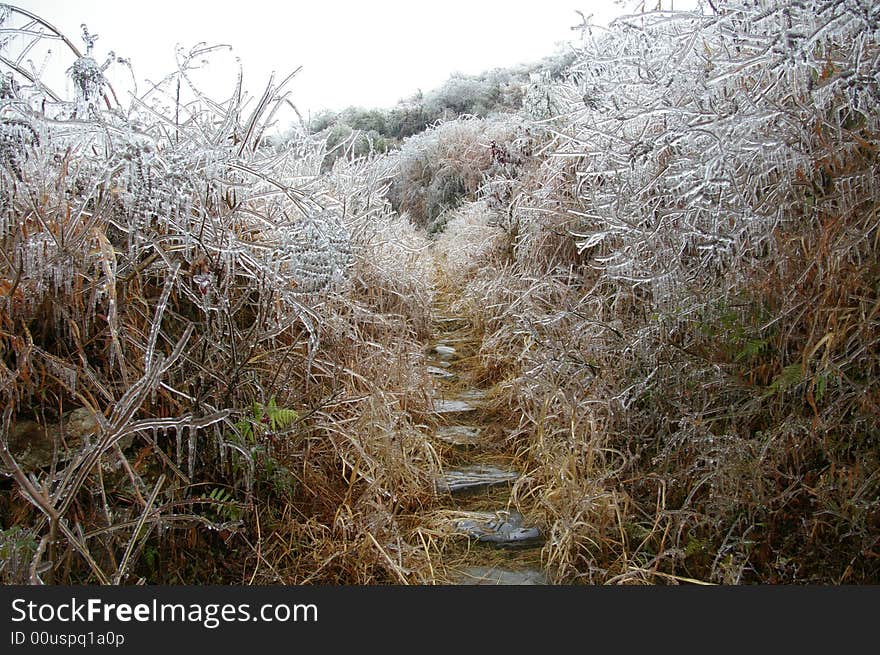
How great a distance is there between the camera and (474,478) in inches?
141

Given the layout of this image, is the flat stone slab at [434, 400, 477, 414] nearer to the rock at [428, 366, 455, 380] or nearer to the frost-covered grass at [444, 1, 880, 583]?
the rock at [428, 366, 455, 380]

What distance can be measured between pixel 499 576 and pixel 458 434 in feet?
4.39

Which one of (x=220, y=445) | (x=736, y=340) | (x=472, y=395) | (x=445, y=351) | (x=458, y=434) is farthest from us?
(x=445, y=351)

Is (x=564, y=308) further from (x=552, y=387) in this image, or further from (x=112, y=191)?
(x=112, y=191)

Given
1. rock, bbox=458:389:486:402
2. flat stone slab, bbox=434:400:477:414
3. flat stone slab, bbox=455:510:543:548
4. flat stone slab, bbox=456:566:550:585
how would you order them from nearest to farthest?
1. flat stone slab, bbox=456:566:550:585
2. flat stone slab, bbox=455:510:543:548
3. flat stone slab, bbox=434:400:477:414
4. rock, bbox=458:389:486:402

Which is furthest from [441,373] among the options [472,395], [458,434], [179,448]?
[179,448]

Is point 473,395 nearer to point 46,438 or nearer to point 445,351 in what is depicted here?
point 445,351

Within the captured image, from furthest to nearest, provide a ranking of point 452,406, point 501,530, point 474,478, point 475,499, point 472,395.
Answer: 1. point 472,395
2. point 452,406
3. point 474,478
4. point 475,499
5. point 501,530

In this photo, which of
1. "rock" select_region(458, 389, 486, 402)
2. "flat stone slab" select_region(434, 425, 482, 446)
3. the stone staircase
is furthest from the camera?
"rock" select_region(458, 389, 486, 402)

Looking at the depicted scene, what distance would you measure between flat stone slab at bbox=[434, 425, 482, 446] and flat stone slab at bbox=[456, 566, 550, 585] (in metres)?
1.14

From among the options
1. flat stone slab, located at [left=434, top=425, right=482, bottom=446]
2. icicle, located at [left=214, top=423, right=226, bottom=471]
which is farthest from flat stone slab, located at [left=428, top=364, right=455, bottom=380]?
icicle, located at [left=214, top=423, right=226, bottom=471]

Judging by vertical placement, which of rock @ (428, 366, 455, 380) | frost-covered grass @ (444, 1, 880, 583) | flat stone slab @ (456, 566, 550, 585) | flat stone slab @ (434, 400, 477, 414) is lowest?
flat stone slab @ (456, 566, 550, 585)

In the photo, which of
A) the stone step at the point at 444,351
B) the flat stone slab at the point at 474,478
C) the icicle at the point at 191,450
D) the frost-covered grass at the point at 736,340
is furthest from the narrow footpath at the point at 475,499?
the icicle at the point at 191,450

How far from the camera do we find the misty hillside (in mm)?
2258
